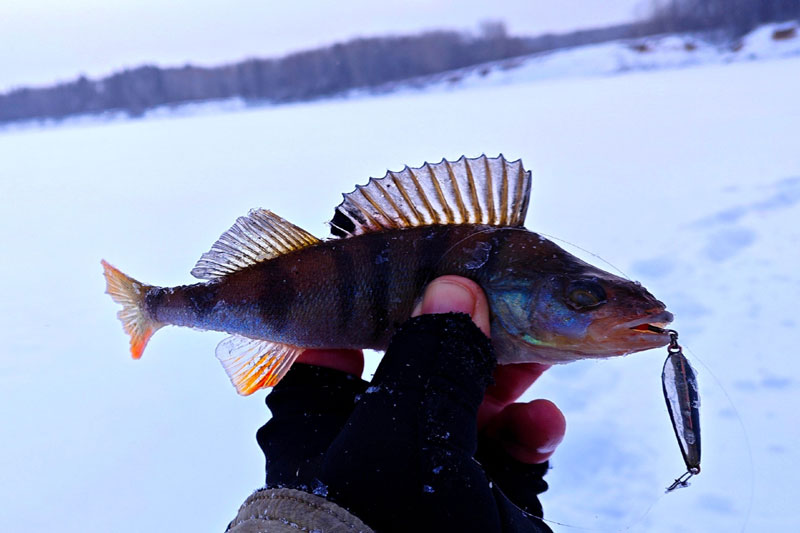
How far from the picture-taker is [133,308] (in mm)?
1721

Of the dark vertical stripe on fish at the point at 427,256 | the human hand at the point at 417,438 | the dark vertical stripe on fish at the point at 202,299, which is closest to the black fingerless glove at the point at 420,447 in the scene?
the human hand at the point at 417,438

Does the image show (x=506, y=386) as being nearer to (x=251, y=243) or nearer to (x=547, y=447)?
(x=547, y=447)

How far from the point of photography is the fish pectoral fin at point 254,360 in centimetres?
164

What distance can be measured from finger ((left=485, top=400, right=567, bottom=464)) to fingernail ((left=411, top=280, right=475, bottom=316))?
541 millimetres

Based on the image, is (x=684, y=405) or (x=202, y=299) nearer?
(x=684, y=405)

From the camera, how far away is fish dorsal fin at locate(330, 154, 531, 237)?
1.52 m

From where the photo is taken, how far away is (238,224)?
1639 mm

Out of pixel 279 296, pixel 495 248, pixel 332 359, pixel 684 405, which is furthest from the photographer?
pixel 332 359

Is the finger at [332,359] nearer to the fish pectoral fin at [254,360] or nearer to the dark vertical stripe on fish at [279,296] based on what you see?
the fish pectoral fin at [254,360]

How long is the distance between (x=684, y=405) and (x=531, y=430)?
0.56 m

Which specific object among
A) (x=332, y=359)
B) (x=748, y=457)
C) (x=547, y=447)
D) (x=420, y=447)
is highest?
(x=420, y=447)

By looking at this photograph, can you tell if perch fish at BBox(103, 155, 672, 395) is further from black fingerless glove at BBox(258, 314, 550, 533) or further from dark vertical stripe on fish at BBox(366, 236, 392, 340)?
black fingerless glove at BBox(258, 314, 550, 533)

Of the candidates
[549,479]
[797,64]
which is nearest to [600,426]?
[549,479]

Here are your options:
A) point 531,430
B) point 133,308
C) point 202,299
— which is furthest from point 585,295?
point 133,308
